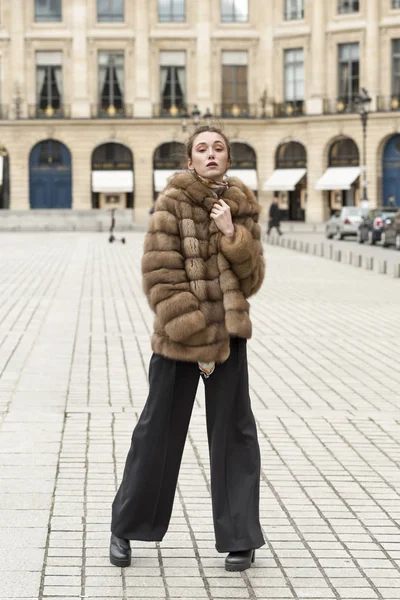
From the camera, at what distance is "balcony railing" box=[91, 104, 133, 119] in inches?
2822

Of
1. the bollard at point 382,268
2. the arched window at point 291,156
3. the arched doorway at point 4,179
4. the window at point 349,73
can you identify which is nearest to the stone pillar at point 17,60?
the arched doorway at point 4,179

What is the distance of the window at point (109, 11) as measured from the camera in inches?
2852

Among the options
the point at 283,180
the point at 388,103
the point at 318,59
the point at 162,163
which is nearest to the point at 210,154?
the point at 388,103

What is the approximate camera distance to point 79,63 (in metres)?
71.7

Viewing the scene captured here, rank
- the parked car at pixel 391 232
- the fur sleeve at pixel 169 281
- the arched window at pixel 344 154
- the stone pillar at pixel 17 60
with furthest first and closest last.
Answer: the stone pillar at pixel 17 60 → the arched window at pixel 344 154 → the parked car at pixel 391 232 → the fur sleeve at pixel 169 281

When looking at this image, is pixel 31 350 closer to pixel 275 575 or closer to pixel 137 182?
pixel 275 575

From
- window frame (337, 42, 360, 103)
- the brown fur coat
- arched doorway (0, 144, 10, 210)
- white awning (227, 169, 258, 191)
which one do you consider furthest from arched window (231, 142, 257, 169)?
the brown fur coat

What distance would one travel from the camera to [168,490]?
5738 millimetres

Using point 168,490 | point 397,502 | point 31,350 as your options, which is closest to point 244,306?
point 168,490

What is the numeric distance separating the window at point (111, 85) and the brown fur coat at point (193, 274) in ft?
220

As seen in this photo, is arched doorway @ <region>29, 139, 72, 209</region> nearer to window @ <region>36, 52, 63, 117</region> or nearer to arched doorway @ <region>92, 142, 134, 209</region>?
arched doorway @ <region>92, 142, 134, 209</region>

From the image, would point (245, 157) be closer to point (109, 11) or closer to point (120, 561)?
point (109, 11)

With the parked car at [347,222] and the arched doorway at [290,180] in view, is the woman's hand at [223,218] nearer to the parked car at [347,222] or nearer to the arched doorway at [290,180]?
the parked car at [347,222]

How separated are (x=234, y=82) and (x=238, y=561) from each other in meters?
68.2
